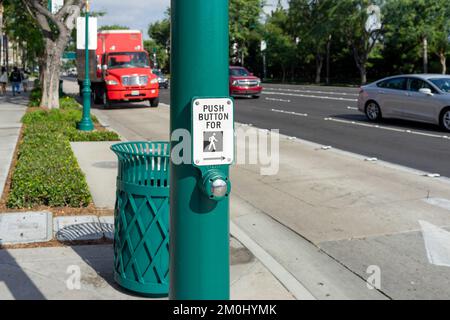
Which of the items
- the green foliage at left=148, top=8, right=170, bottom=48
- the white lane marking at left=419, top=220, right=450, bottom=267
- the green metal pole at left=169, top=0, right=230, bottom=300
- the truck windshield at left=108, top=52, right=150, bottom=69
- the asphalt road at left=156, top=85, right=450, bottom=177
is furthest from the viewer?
the green foliage at left=148, top=8, right=170, bottom=48

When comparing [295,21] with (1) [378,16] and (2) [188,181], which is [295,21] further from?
(2) [188,181]

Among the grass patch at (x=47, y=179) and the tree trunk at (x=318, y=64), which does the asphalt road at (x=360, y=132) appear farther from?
the tree trunk at (x=318, y=64)

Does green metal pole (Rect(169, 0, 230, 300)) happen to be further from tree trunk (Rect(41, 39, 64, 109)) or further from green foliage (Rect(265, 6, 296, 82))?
green foliage (Rect(265, 6, 296, 82))

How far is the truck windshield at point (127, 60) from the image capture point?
25750 mm

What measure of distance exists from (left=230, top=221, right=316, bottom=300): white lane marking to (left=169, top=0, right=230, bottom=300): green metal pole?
1.96m

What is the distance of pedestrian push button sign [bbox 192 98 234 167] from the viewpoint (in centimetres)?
281

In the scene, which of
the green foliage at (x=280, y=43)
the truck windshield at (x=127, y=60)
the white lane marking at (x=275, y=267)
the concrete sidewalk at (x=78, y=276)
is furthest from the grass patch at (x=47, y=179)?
the green foliage at (x=280, y=43)

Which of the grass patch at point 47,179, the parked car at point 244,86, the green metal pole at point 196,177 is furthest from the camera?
the parked car at point 244,86

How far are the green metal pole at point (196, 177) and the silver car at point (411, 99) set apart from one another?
13.7 m

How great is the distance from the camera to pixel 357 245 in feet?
20.4

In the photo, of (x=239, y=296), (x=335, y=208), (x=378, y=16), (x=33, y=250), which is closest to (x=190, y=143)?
(x=239, y=296)

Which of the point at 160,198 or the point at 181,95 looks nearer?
the point at 181,95

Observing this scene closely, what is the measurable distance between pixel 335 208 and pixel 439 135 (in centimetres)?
810

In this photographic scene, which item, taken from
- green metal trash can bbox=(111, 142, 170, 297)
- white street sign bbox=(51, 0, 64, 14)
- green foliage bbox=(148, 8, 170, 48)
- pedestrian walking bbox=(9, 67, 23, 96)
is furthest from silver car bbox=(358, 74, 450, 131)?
green foliage bbox=(148, 8, 170, 48)
